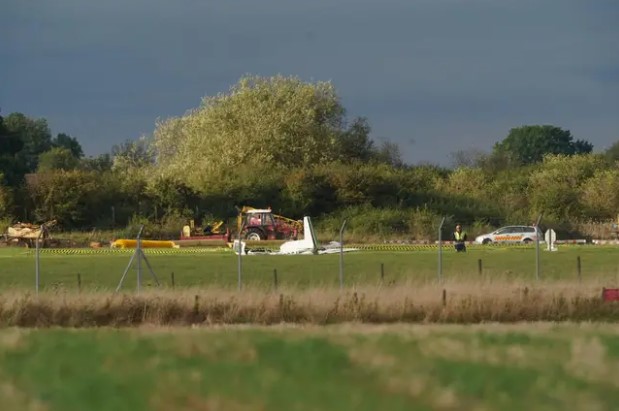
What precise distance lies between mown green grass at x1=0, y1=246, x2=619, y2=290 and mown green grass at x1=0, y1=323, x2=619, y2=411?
10.4 meters

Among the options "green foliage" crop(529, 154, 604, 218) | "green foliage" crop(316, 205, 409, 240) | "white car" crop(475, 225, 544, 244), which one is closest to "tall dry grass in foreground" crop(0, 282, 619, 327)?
"white car" crop(475, 225, 544, 244)

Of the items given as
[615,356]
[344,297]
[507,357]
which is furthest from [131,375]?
[344,297]

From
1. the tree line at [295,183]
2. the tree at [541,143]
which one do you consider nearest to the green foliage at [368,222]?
the tree line at [295,183]

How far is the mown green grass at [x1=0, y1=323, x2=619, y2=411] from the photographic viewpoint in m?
12.5

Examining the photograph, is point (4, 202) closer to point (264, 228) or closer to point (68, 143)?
point (264, 228)

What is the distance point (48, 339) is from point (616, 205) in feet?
215

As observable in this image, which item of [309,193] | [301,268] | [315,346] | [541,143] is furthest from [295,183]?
[541,143]

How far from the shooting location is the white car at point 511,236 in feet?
218

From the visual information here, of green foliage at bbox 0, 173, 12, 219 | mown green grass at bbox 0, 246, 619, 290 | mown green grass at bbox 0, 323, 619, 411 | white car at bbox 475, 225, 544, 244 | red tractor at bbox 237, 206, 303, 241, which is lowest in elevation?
mown green grass at bbox 0, 323, 619, 411

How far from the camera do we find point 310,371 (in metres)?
14.5

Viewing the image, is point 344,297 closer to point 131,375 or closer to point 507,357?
point 507,357

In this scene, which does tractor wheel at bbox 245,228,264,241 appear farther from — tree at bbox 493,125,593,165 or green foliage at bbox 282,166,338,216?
tree at bbox 493,125,593,165

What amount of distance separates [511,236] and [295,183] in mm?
16587

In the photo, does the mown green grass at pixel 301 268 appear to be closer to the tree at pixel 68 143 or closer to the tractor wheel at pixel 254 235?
the tractor wheel at pixel 254 235
